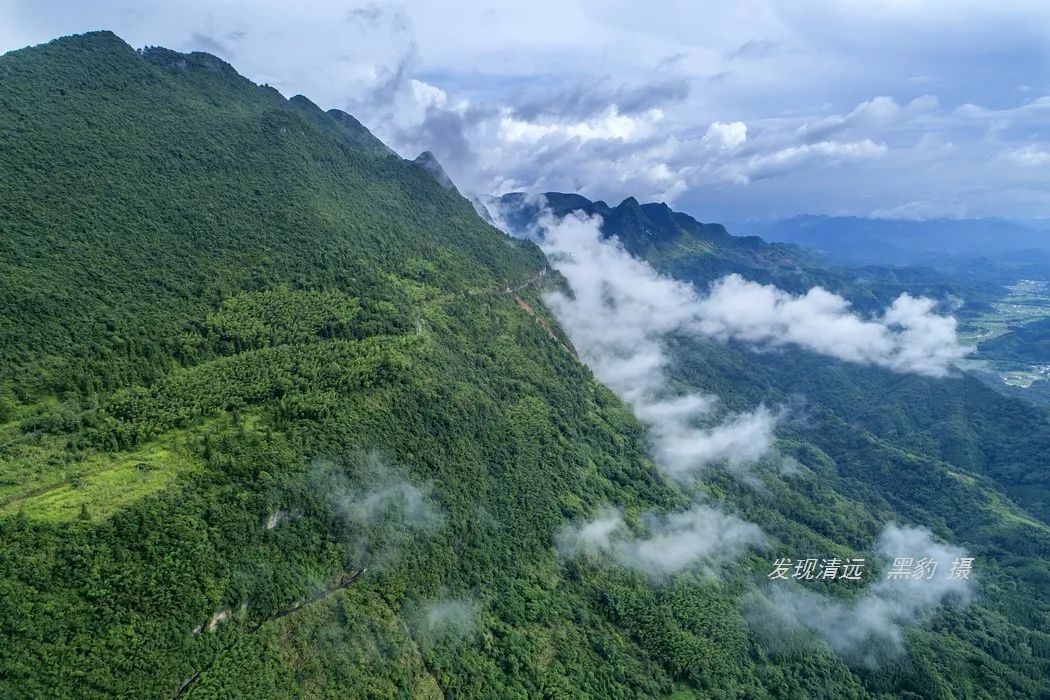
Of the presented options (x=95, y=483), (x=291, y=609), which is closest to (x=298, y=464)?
(x=291, y=609)

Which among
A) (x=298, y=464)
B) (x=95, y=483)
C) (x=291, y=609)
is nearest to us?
(x=95, y=483)

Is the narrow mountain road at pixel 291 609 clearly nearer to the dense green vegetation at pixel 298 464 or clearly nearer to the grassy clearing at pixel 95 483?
the dense green vegetation at pixel 298 464

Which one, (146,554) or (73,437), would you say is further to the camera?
(73,437)

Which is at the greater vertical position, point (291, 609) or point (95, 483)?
point (95, 483)

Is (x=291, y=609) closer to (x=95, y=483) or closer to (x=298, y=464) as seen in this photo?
(x=298, y=464)

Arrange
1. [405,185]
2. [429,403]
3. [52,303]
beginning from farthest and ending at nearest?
1. [405,185]
2. [429,403]
3. [52,303]

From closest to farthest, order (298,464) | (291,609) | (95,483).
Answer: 1. (95,483)
2. (291,609)
3. (298,464)

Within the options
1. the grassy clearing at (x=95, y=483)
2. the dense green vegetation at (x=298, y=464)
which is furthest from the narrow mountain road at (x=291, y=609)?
the grassy clearing at (x=95, y=483)

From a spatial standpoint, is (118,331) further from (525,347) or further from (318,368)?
(525,347)

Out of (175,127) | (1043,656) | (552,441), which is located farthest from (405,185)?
(1043,656)
